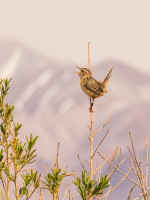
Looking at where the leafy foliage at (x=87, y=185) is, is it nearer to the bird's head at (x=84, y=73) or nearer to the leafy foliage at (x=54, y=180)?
the leafy foliage at (x=54, y=180)

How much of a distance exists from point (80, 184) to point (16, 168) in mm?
654

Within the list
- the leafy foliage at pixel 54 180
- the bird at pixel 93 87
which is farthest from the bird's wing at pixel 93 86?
the leafy foliage at pixel 54 180

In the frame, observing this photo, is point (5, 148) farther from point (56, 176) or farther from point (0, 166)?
point (56, 176)

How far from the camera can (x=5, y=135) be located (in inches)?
140

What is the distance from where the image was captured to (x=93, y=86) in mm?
7590

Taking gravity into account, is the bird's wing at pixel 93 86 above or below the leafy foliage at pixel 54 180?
above

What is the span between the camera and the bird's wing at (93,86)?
24.5ft

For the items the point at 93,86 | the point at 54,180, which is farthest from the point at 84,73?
the point at 54,180

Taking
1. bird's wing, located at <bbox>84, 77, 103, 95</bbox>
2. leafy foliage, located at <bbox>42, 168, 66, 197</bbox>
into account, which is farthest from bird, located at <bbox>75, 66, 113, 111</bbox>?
leafy foliage, located at <bbox>42, 168, 66, 197</bbox>

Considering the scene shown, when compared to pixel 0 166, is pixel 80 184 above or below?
below

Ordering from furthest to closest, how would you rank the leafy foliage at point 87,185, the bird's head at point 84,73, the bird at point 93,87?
the bird's head at point 84,73 → the bird at point 93,87 → the leafy foliage at point 87,185

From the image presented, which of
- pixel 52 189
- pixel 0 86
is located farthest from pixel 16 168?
pixel 0 86

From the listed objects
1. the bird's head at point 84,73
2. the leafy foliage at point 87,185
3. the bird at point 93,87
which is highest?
the bird's head at point 84,73

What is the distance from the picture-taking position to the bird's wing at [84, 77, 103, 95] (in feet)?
24.5
